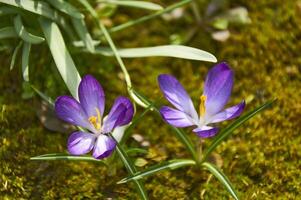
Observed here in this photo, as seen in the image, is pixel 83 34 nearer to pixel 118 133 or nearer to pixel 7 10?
pixel 7 10

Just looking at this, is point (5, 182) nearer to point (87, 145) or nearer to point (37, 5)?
point (87, 145)

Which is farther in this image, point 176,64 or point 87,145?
point 176,64

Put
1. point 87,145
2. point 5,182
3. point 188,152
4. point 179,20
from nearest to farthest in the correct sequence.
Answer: point 87,145 → point 5,182 → point 188,152 → point 179,20

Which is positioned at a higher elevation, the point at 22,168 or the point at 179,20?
the point at 179,20

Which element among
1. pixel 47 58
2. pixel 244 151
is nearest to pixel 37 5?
pixel 47 58

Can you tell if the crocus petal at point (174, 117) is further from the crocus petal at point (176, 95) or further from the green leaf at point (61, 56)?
the green leaf at point (61, 56)

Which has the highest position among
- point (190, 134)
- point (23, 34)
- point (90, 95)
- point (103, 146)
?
point (23, 34)

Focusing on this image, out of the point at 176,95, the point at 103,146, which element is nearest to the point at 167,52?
the point at 176,95
